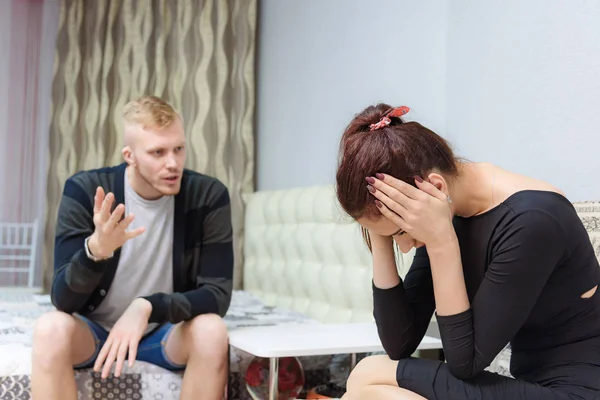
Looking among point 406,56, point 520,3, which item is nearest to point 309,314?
point 406,56

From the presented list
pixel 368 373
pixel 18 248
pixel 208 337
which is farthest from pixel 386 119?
pixel 18 248

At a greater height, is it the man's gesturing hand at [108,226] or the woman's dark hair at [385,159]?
the woman's dark hair at [385,159]

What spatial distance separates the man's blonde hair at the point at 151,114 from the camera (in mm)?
2145

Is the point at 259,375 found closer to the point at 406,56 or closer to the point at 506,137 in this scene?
the point at 506,137

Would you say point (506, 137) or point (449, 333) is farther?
point (506, 137)

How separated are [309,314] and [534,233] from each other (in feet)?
5.91

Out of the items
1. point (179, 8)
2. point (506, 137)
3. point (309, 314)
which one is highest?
point (179, 8)

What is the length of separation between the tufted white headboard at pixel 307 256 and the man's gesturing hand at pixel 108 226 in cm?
73

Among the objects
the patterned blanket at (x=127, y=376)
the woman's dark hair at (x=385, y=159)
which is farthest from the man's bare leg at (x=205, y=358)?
the woman's dark hair at (x=385, y=159)

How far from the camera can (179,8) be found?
159 inches

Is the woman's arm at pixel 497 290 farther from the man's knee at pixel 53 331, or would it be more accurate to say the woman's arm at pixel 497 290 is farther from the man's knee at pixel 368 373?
the man's knee at pixel 53 331

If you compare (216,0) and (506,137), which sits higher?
(216,0)

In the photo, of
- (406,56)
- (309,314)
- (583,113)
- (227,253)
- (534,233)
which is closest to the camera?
(534,233)

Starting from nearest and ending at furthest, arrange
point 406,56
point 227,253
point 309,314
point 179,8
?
point 227,253 < point 406,56 < point 309,314 < point 179,8
